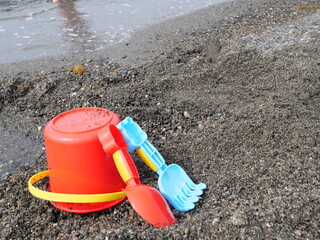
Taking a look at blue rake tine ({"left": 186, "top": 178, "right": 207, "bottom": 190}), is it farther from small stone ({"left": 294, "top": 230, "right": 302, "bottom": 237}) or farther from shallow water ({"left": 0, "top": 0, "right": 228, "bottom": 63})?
shallow water ({"left": 0, "top": 0, "right": 228, "bottom": 63})

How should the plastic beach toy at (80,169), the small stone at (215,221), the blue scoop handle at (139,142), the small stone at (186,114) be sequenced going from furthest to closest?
the small stone at (186,114)
the blue scoop handle at (139,142)
the plastic beach toy at (80,169)
the small stone at (215,221)

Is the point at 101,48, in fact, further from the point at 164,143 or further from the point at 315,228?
the point at 315,228

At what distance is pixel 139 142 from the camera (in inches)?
70.8

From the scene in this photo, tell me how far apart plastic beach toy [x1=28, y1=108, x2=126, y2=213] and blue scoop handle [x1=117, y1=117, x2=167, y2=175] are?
0.07 meters

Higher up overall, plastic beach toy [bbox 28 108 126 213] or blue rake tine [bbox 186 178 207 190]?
plastic beach toy [bbox 28 108 126 213]

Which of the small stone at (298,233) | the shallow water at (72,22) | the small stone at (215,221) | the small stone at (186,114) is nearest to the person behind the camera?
the small stone at (298,233)

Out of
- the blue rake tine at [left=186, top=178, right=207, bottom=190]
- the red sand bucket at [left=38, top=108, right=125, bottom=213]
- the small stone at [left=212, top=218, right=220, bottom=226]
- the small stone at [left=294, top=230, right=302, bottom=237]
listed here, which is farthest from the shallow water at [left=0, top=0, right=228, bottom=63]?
the small stone at [left=294, top=230, right=302, bottom=237]

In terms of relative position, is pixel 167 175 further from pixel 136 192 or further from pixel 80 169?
pixel 80 169

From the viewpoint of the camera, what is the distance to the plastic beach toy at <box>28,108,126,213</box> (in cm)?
164

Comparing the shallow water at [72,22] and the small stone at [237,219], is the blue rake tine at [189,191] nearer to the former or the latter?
the small stone at [237,219]

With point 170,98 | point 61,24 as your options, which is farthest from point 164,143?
point 61,24

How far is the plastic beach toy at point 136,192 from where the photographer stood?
61.4 inches

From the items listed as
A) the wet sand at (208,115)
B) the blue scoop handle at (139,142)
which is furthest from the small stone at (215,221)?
the blue scoop handle at (139,142)

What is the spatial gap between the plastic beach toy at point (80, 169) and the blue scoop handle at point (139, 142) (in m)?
0.07
